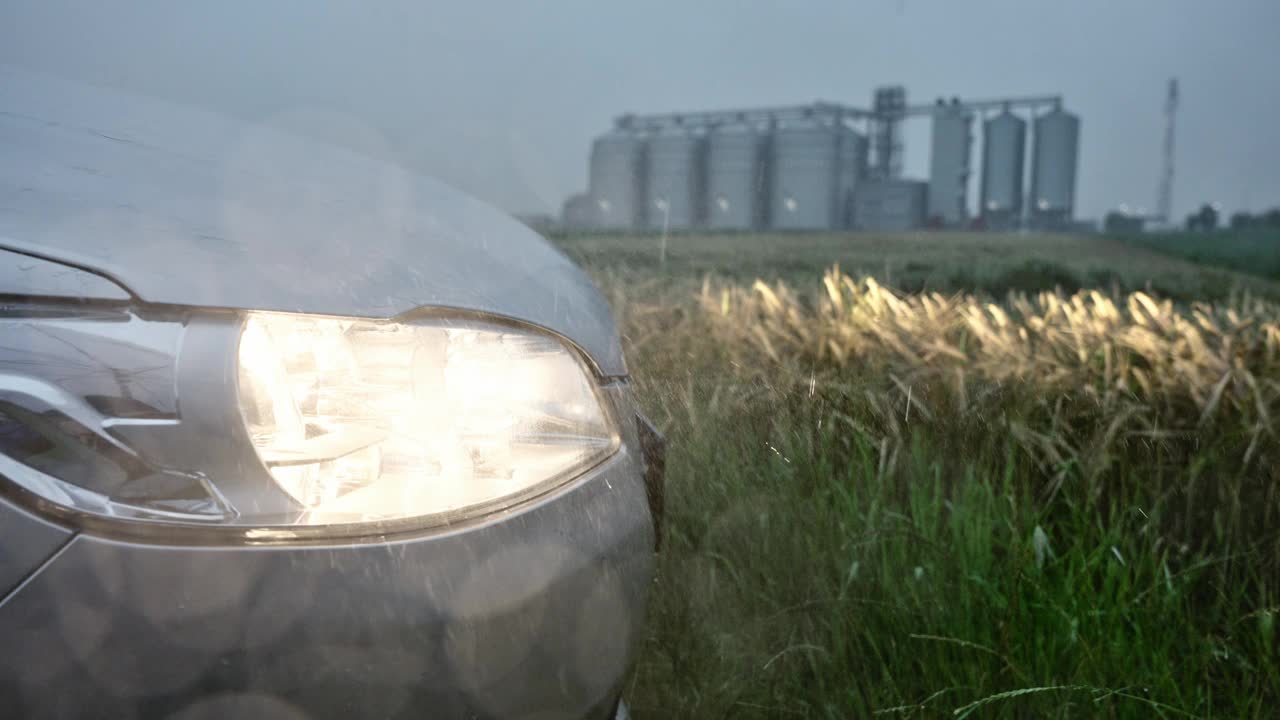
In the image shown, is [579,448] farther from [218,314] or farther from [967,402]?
[967,402]

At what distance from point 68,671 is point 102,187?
48 centimetres

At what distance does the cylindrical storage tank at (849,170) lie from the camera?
21.4ft

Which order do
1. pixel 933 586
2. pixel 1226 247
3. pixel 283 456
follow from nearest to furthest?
pixel 283 456 < pixel 933 586 < pixel 1226 247

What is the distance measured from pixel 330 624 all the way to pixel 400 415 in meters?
0.24

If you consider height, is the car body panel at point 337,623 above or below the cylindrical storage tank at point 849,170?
below

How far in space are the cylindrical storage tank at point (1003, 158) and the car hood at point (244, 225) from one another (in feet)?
23.8

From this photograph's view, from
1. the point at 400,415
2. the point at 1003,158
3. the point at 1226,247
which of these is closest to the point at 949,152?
the point at 1003,158

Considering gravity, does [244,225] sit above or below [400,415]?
above

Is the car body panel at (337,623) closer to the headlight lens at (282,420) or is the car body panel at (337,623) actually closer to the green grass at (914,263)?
the headlight lens at (282,420)

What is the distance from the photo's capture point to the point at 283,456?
99 centimetres

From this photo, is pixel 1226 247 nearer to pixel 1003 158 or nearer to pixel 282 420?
pixel 1003 158

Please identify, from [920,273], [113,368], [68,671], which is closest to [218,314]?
[113,368]

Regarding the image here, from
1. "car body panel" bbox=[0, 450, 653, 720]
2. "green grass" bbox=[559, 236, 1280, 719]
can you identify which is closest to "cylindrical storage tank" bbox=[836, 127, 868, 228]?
"green grass" bbox=[559, 236, 1280, 719]

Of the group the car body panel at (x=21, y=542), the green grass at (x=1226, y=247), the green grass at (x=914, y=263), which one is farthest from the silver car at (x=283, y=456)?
the green grass at (x=1226, y=247)
